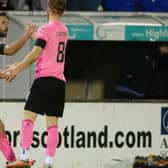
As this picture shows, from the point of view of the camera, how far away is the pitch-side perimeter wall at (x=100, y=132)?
41.5 feet

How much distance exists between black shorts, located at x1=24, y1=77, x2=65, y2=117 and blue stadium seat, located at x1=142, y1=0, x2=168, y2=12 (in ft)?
11.9

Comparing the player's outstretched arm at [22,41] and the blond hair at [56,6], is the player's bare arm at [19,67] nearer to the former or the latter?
the player's outstretched arm at [22,41]

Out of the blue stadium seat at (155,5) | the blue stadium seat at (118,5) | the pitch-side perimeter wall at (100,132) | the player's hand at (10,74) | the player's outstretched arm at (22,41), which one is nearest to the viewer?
the player's hand at (10,74)

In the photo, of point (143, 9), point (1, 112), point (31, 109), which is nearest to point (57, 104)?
point (31, 109)

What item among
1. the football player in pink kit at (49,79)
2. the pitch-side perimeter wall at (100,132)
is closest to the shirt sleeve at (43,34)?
the football player in pink kit at (49,79)

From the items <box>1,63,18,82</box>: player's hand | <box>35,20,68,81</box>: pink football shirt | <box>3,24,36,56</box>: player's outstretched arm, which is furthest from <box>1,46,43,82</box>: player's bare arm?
<box>3,24,36,56</box>: player's outstretched arm

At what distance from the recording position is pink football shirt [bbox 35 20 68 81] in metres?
9.66

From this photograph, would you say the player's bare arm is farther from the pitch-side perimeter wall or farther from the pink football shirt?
the pitch-side perimeter wall

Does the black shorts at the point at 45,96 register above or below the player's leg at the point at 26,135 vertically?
above

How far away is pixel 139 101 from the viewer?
12992mm

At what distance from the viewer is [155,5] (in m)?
13.1

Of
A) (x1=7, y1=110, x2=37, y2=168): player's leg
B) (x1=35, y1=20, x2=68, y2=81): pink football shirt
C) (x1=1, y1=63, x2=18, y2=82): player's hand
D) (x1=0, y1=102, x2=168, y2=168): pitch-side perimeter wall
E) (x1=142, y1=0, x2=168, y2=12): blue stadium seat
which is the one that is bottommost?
(x1=0, y1=102, x2=168, y2=168): pitch-side perimeter wall

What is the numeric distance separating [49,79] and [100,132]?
3240 mm

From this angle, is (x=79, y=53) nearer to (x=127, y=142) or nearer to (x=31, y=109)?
(x=127, y=142)
